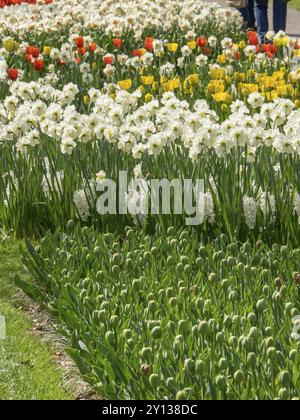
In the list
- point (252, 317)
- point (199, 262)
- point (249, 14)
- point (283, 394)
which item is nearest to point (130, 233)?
point (199, 262)

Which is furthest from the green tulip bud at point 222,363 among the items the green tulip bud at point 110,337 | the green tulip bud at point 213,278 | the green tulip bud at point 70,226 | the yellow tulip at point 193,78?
→ the yellow tulip at point 193,78

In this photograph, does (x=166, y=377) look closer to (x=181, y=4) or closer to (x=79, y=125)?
(x=79, y=125)

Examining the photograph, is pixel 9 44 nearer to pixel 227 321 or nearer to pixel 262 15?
pixel 262 15

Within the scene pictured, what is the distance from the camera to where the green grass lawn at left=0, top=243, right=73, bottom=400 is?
14.0 ft

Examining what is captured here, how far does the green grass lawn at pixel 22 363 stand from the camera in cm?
427

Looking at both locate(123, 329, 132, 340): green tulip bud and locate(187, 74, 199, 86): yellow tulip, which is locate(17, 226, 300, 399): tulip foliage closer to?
locate(123, 329, 132, 340): green tulip bud

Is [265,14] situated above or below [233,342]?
above

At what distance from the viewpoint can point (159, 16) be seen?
1152cm

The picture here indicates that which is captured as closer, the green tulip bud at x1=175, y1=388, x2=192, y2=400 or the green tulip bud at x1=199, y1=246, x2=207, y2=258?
the green tulip bud at x1=175, y1=388, x2=192, y2=400

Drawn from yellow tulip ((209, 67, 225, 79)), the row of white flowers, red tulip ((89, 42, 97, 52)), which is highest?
the row of white flowers

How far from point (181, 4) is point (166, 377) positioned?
9139mm

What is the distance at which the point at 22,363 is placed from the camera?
458cm

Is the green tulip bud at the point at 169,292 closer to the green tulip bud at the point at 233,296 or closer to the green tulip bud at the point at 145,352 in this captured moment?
the green tulip bud at the point at 233,296

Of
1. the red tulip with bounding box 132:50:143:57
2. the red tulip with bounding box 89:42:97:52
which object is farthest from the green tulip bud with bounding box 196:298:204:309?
the red tulip with bounding box 89:42:97:52
